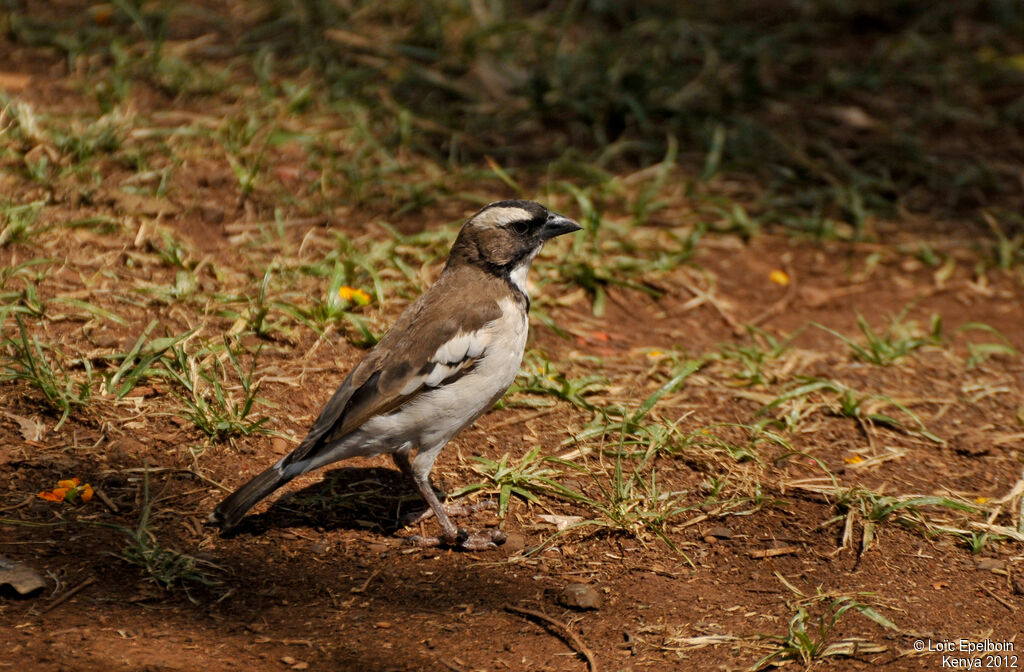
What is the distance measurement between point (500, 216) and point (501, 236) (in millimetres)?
91

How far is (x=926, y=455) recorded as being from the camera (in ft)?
17.5

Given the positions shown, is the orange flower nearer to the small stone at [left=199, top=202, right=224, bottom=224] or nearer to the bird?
the bird

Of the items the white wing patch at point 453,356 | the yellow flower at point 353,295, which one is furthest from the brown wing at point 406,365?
the yellow flower at point 353,295

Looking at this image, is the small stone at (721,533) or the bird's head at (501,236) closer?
the small stone at (721,533)

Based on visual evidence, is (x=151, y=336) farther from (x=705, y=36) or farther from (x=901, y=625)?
(x=705, y=36)

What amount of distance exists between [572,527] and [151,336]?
90.7 inches

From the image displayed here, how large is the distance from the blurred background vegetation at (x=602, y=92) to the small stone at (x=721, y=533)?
3149mm

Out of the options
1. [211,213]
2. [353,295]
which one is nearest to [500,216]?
[353,295]

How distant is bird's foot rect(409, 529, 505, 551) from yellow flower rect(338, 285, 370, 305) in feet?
5.62

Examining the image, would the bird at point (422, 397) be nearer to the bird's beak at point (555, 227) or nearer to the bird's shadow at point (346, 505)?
the bird's shadow at point (346, 505)

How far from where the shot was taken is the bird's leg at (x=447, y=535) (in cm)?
448

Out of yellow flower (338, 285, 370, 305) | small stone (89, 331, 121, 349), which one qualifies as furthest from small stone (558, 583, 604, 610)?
small stone (89, 331, 121, 349)

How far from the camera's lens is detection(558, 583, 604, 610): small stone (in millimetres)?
4117

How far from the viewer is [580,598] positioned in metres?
4.12
